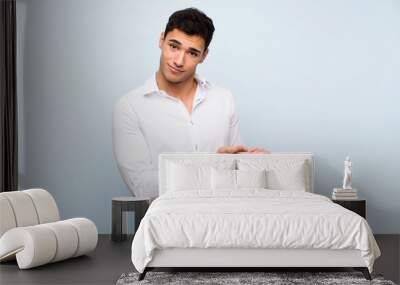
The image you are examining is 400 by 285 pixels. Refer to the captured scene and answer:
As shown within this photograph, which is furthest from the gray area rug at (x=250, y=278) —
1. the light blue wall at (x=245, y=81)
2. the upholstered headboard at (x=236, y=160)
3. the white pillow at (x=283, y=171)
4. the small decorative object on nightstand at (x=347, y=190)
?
the light blue wall at (x=245, y=81)

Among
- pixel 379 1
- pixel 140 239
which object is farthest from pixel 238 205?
pixel 379 1

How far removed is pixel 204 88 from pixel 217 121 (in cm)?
37

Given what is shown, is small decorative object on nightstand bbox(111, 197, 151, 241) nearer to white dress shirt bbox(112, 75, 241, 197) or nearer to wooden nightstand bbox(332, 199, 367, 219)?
white dress shirt bbox(112, 75, 241, 197)

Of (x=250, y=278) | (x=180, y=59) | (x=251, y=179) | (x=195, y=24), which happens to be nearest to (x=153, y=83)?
(x=180, y=59)

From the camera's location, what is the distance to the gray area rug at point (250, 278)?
4770 mm

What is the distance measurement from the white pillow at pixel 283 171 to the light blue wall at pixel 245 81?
455 millimetres

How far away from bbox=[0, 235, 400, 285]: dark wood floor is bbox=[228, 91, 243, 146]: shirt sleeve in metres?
1.67

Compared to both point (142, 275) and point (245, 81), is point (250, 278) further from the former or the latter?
point (245, 81)

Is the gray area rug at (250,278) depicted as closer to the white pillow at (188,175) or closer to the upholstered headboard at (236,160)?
the white pillow at (188,175)

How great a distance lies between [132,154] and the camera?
7207mm

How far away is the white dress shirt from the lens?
7.16 meters

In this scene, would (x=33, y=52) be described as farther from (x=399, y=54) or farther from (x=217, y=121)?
(x=399, y=54)

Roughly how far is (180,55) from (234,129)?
959 millimetres

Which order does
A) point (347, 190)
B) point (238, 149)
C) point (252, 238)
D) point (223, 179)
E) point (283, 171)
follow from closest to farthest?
point (252, 238) → point (223, 179) → point (283, 171) → point (347, 190) → point (238, 149)
